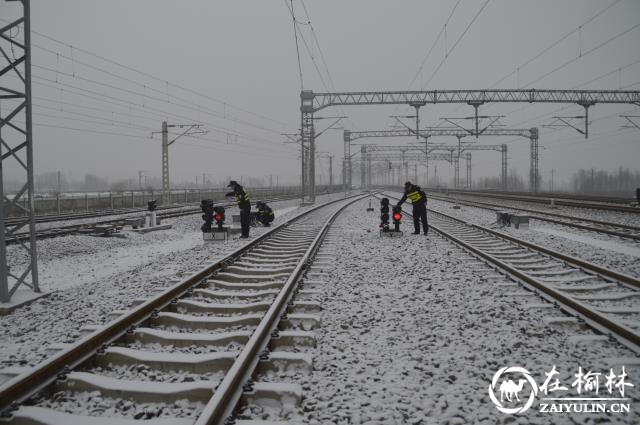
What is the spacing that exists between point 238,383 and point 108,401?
97 centimetres

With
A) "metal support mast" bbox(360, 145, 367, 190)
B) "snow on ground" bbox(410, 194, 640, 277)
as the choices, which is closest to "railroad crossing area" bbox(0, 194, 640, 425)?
"snow on ground" bbox(410, 194, 640, 277)

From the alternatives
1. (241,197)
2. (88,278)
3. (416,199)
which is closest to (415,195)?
(416,199)

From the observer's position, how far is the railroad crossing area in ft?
10.7

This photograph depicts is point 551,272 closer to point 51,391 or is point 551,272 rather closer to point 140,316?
point 140,316

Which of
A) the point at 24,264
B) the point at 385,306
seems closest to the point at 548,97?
the point at 385,306

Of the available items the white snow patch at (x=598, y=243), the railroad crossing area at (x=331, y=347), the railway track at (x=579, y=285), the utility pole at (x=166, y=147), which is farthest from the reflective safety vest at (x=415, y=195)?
the utility pole at (x=166, y=147)

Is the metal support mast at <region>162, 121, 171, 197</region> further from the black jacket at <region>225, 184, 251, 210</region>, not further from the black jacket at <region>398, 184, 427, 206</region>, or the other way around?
the black jacket at <region>398, 184, 427, 206</region>

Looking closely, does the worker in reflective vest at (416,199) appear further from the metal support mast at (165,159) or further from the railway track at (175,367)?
the metal support mast at (165,159)

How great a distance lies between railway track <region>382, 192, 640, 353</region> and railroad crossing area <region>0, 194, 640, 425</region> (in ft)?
0.10

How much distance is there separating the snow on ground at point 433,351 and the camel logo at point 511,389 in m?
0.05

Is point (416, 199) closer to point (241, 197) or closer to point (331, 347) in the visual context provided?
point (241, 197)

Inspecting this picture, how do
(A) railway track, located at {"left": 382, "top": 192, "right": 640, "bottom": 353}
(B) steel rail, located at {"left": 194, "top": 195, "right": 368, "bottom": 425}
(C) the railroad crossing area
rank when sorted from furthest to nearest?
(A) railway track, located at {"left": 382, "top": 192, "right": 640, "bottom": 353} → (C) the railroad crossing area → (B) steel rail, located at {"left": 194, "top": 195, "right": 368, "bottom": 425}

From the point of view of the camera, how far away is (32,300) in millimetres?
6930

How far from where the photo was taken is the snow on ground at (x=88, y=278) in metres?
5.12
